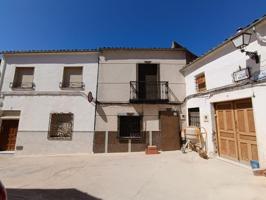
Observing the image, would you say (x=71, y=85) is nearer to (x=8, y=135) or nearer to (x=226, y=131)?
(x=8, y=135)

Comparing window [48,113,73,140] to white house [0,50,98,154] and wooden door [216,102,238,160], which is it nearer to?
white house [0,50,98,154]

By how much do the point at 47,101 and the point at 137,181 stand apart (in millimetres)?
7362

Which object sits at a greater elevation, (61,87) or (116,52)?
(116,52)

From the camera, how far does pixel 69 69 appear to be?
972 centimetres

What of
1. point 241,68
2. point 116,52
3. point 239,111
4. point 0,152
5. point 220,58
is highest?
point 116,52

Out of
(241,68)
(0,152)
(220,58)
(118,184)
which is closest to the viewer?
(118,184)

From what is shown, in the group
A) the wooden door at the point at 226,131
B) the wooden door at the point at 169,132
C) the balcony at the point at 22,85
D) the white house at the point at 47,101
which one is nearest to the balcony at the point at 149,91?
the wooden door at the point at 169,132

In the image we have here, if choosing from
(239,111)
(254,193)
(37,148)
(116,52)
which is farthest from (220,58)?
(37,148)

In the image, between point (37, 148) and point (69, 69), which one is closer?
point (37, 148)

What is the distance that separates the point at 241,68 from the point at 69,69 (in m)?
8.91

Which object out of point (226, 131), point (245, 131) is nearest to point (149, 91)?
point (226, 131)

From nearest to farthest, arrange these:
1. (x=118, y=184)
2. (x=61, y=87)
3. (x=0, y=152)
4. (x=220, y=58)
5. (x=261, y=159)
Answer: (x=118, y=184) < (x=261, y=159) < (x=220, y=58) < (x=0, y=152) < (x=61, y=87)

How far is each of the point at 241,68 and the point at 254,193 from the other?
4004 mm

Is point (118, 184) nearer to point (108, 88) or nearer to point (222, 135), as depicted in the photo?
point (222, 135)
